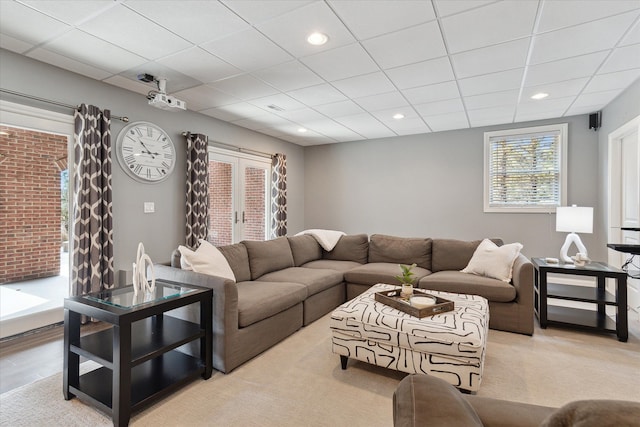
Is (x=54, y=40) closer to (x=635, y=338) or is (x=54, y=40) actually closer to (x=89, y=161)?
(x=89, y=161)

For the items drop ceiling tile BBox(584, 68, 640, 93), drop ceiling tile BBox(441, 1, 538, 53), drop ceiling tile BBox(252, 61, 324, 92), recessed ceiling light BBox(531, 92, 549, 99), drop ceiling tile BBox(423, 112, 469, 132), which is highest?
drop ceiling tile BBox(423, 112, 469, 132)

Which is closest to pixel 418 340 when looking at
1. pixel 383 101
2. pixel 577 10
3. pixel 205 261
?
pixel 205 261

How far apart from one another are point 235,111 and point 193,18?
86.4 inches

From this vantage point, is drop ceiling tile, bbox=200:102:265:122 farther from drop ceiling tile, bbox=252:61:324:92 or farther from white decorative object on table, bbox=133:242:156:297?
white decorative object on table, bbox=133:242:156:297

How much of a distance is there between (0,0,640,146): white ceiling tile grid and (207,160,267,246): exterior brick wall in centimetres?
115

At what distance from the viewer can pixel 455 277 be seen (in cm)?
341

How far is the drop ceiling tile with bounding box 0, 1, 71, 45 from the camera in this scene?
220cm

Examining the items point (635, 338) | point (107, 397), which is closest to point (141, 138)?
point (107, 397)

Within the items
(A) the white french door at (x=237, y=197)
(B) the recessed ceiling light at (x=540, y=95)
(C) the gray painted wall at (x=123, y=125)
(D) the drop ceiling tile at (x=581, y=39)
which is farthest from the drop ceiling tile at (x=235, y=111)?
(B) the recessed ceiling light at (x=540, y=95)

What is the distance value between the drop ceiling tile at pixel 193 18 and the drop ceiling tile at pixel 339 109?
1922 millimetres

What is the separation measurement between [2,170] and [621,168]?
675 cm

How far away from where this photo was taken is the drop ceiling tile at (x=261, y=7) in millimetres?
2117

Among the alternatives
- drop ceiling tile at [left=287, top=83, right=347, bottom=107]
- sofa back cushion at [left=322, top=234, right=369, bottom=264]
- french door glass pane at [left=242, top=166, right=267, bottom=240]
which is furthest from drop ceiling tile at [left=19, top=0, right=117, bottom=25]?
sofa back cushion at [left=322, top=234, right=369, bottom=264]

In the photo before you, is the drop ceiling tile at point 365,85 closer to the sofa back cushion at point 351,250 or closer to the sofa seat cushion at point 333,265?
the sofa back cushion at point 351,250
